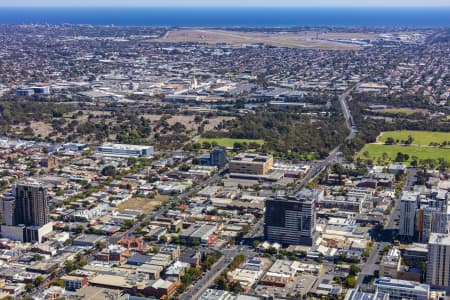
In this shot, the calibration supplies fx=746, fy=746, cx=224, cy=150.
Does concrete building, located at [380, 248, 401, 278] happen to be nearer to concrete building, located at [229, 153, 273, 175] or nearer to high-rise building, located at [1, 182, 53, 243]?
high-rise building, located at [1, 182, 53, 243]

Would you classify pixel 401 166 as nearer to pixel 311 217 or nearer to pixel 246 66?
pixel 311 217

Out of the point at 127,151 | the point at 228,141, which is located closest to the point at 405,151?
the point at 228,141

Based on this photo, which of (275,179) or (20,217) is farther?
(275,179)

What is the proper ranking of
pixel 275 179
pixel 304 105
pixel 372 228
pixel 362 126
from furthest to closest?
1. pixel 304 105
2. pixel 362 126
3. pixel 275 179
4. pixel 372 228

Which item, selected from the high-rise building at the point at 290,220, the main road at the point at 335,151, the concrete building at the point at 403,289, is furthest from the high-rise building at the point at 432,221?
the main road at the point at 335,151

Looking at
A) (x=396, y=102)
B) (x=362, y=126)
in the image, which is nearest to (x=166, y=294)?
(x=362, y=126)

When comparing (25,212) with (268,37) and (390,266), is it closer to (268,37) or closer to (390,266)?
(390,266)

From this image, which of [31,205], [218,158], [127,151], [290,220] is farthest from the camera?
[127,151]
